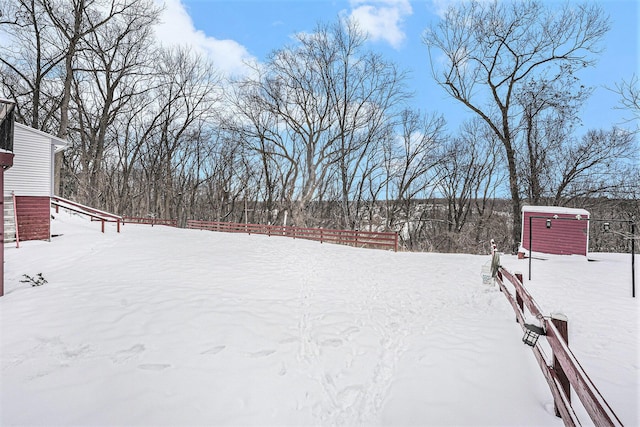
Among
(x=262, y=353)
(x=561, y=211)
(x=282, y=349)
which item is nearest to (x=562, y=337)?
(x=282, y=349)

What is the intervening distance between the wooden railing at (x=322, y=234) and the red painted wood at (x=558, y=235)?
17.8ft

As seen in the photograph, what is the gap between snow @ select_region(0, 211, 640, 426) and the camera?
113 inches

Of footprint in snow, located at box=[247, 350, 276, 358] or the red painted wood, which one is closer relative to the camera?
footprint in snow, located at box=[247, 350, 276, 358]

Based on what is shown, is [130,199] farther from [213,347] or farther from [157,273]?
[213,347]

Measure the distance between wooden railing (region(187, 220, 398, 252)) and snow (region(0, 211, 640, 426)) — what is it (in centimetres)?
688

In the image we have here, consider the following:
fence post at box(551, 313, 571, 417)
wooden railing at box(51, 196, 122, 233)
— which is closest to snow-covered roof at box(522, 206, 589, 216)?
fence post at box(551, 313, 571, 417)

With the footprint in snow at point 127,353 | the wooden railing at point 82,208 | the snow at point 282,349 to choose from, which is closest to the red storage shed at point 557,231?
the snow at point 282,349

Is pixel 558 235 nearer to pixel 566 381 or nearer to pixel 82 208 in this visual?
pixel 566 381

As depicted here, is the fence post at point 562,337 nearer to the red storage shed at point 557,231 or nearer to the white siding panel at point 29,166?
the red storage shed at point 557,231

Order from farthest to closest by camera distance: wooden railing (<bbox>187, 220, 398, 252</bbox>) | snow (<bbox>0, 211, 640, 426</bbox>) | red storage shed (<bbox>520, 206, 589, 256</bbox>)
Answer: wooden railing (<bbox>187, 220, 398, 252</bbox>)
red storage shed (<bbox>520, 206, 589, 256</bbox>)
snow (<bbox>0, 211, 640, 426</bbox>)

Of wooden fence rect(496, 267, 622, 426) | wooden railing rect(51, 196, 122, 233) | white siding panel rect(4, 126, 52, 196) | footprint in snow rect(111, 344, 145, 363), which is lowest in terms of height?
footprint in snow rect(111, 344, 145, 363)

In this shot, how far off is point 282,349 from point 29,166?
1261cm

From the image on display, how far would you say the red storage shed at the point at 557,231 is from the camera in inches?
431

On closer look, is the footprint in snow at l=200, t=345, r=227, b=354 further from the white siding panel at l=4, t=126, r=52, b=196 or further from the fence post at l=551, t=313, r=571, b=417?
the white siding panel at l=4, t=126, r=52, b=196
